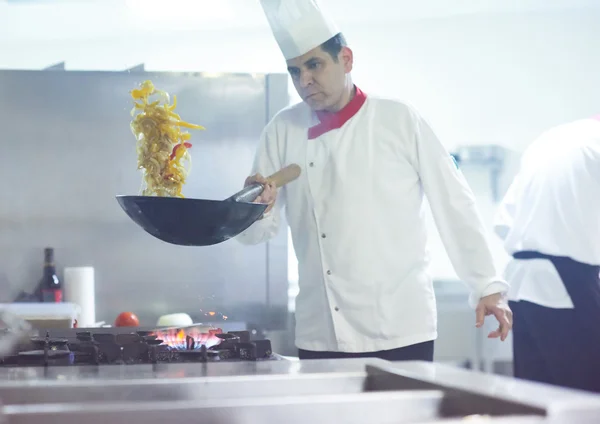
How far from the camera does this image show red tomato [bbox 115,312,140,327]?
2238 mm

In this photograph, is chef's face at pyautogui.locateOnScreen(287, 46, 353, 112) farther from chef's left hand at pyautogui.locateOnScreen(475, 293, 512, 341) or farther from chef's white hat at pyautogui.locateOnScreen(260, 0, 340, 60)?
chef's left hand at pyautogui.locateOnScreen(475, 293, 512, 341)

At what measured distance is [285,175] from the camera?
165 cm

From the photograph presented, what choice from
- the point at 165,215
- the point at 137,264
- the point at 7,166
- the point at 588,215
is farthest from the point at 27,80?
Answer: the point at 588,215

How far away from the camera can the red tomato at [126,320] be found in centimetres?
224

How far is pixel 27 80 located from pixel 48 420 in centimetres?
→ 209

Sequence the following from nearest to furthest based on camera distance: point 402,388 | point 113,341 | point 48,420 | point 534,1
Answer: point 48,420 < point 402,388 < point 113,341 < point 534,1

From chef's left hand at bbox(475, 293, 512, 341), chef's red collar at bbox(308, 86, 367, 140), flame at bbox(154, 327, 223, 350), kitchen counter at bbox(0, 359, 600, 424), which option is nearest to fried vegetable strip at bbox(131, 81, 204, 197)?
flame at bbox(154, 327, 223, 350)

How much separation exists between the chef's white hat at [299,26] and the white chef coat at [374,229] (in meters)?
0.18

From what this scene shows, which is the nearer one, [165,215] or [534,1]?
[165,215]

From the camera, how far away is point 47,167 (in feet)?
8.23

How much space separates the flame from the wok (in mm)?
165

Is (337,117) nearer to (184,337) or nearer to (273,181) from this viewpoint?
(273,181)

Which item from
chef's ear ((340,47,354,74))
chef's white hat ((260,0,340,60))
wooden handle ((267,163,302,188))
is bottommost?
wooden handle ((267,163,302,188))

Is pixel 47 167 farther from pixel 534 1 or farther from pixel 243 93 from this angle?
pixel 534 1
